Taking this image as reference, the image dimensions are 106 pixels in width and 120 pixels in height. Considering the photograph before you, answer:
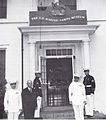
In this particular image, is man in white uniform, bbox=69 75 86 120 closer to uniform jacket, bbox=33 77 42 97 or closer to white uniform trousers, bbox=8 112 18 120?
uniform jacket, bbox=33 77 42 97

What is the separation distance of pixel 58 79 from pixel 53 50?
1343 mm

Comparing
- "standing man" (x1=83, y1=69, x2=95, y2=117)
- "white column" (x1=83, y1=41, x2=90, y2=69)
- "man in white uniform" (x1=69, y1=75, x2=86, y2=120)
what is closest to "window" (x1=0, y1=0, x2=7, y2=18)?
"white column" (x1=83, y1=41, x2=90, y2=69)

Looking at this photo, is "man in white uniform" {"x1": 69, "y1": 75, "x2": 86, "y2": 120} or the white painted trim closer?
"man in white uniform" {"x1": 69, "y1": 75, "x2": 86, "y2": 120}

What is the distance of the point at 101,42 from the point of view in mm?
12656

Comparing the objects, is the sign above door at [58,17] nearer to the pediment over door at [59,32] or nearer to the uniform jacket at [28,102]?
the pediment over door at [59,32]

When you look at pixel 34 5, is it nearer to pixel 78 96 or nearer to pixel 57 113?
pixel 57 113

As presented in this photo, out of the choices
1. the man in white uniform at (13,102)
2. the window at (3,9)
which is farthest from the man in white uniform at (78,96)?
the window at (3,9)

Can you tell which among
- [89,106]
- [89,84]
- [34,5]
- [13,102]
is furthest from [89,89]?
[34,5]

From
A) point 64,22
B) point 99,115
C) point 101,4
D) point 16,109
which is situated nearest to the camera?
point 16,109

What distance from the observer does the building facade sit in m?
12.1

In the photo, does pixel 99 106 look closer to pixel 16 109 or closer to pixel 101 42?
pixel 101 42

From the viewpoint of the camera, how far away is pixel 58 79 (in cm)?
1282

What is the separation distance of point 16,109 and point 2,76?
164 inches

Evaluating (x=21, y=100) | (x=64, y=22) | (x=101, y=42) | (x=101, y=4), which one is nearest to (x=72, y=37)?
(x=64, y=22)
